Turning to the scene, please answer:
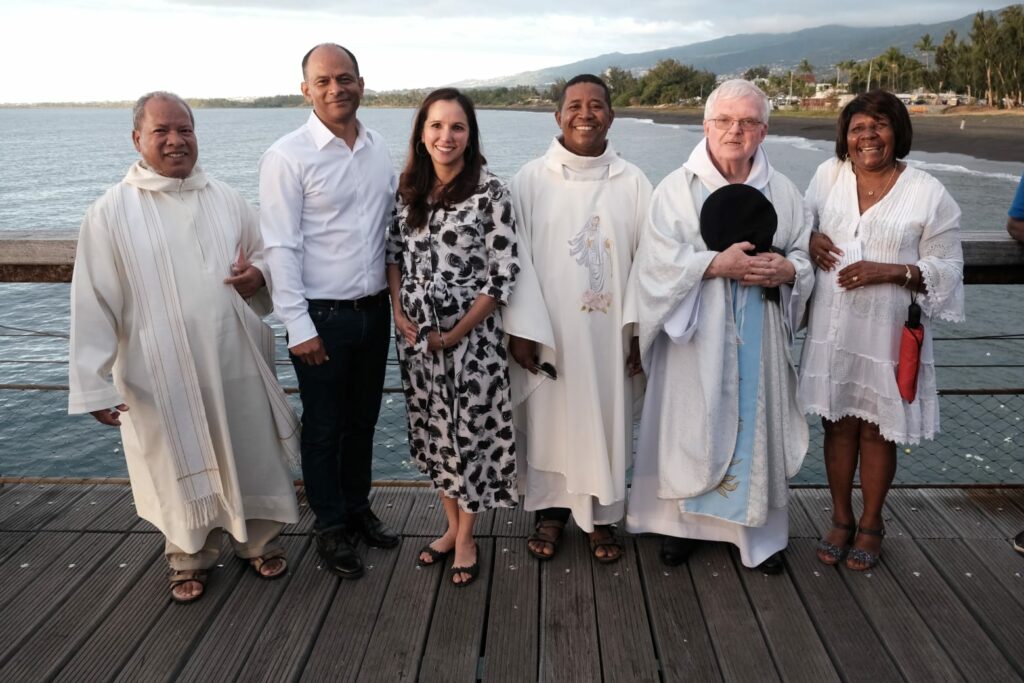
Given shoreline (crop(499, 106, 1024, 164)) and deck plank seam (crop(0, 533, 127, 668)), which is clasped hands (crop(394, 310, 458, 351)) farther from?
shoreline (crop(499, 106, 1024, 164))

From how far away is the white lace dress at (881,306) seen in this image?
299 cm

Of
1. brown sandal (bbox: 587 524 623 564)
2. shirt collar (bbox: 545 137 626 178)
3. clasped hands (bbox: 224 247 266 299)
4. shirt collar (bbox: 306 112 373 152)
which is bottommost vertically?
brown sandal (bbox: 587 524 623 564)

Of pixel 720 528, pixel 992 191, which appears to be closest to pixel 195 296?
pixel 720 528

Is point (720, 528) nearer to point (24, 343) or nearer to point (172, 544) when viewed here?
point (172, 544)

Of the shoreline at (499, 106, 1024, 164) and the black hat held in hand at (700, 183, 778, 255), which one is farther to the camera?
the shoreline at (499, 106, 1024, 164)

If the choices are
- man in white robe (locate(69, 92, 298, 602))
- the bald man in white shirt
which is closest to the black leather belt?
the bald man in white shirt

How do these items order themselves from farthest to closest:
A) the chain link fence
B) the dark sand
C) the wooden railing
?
the dark sand, the chain link fence, the wooden railing

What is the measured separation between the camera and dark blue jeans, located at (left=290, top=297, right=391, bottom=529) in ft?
10.1

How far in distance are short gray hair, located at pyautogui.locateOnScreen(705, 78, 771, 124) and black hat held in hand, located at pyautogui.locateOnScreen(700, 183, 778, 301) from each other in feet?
0.91

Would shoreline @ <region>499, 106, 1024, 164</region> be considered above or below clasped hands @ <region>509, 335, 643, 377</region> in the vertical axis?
below

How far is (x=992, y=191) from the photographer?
94.4ft

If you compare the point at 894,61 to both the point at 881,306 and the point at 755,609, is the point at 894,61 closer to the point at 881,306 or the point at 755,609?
the point at 881,306

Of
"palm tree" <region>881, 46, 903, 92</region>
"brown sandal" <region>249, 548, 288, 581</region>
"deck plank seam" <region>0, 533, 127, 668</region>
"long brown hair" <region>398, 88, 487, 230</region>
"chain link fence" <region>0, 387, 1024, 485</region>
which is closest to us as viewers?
"deck plank seam" <region>0, 533, 127, 668</region>

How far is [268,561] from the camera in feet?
10.5
